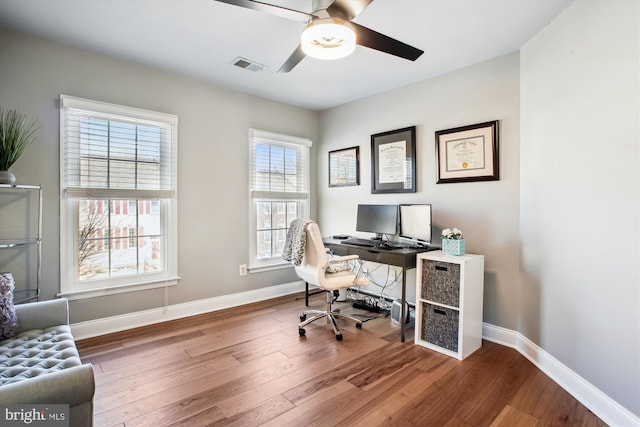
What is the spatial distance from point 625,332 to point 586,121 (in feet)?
4.01

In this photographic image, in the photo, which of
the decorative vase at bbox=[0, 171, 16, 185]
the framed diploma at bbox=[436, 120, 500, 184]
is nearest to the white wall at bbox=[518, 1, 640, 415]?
the framed diploma at bbox=[436, 120, 500, 184]

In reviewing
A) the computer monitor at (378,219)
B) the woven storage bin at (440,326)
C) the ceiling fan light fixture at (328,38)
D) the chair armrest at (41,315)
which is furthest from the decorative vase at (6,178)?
the woven storage bin at (440,326)

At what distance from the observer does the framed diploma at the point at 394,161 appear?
131 inches

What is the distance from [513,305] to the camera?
262cm

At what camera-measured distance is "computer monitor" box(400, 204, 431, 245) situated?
2936 mm

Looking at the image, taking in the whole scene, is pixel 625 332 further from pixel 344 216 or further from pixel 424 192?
pixel 344 216

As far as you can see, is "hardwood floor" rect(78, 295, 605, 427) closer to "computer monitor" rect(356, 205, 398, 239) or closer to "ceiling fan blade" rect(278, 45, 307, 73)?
"computer monitor" rect(356, 205, 398, 239)

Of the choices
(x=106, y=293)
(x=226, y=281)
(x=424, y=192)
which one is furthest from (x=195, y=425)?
(x=424, y=192)

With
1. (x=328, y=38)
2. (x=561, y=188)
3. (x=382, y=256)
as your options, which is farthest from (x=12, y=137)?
(x=561, y=188)

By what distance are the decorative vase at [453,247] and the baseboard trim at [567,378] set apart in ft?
2.59

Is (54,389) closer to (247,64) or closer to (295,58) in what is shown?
(295,58)

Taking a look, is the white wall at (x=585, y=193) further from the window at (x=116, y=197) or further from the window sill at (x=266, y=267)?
the window at (x=116, y=197)

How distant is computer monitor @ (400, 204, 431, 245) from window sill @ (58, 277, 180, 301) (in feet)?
7.91

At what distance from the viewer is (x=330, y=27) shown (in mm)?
1671
